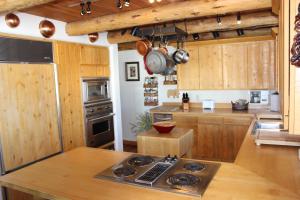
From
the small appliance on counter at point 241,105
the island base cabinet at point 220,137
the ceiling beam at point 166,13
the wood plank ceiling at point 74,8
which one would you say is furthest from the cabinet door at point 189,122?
the wood plank ceiling at point 74,8

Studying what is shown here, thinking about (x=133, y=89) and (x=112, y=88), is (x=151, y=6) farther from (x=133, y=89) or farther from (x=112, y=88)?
(x=133, y=89)

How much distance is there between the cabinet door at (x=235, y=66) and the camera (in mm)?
4590

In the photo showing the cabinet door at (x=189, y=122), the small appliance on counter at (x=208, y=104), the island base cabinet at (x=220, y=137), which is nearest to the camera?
the island base cabinet at (x=220, y=137)

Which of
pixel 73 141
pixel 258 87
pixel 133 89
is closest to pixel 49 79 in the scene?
pixel 73 141

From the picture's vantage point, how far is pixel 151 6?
3107 mm

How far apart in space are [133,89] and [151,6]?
10.4ft

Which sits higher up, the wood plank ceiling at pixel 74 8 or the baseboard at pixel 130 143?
the wood plank ceiling at pixel 74 8

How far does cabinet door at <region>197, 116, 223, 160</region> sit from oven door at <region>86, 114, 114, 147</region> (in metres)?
1.56

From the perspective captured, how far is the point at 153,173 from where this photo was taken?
1864 mm

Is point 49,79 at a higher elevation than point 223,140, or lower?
higher

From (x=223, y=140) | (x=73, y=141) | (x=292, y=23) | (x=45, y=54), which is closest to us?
(x=292, y=23)

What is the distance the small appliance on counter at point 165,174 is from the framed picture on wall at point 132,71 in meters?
3.91

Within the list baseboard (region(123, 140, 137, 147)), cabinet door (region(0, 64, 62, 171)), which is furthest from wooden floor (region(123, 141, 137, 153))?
cabinet door (region(0, 64, 62, 171))

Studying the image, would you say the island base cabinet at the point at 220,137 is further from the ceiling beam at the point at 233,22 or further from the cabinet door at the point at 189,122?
the ceiling beam at the point at 233,22
